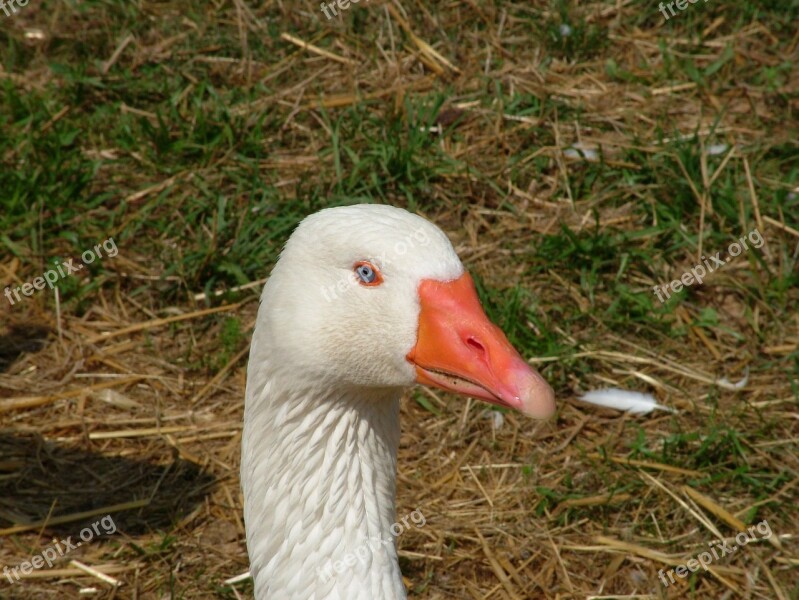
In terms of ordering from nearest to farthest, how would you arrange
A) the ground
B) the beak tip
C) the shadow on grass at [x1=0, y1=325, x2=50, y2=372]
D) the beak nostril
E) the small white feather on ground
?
the beak tip, the beak nostril, the ground, the small white feather on ground, the shadow on grass at [x1=0, y1=325, x2=50, y2=372]

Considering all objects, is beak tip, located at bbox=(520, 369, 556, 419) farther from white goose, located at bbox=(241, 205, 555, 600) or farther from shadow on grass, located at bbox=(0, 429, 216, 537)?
shadow on grass, located at bbox=(0, 429, 216, 537)

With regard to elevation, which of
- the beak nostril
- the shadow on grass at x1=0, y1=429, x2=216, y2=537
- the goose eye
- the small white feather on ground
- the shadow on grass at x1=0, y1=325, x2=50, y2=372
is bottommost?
the small white feather on ground

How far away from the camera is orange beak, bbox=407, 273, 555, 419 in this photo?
92.7 inches

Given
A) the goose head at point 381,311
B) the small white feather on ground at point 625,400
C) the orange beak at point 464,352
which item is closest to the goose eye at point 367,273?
the goose head at point 381,311

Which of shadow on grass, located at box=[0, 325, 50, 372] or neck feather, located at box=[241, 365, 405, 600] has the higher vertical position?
neck feather, located at box=[241, 365, 405, 600]

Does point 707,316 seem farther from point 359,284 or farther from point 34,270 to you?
point 34,270

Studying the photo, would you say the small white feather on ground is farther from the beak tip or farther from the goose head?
the beak tip

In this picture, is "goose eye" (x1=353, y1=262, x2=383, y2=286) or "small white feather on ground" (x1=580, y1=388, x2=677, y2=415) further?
"small white feather on ground" (x1=580, y1=388, x2=677, y2=415)

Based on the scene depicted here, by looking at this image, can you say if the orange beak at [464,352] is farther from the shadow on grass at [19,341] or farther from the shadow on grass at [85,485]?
the shadow on grass at [19,341]

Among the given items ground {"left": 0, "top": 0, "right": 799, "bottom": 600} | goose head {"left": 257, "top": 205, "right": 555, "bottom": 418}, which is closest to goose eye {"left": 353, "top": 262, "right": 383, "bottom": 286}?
goose head {"left": 257, "top": 205, "right": 555, "bottom": 418}

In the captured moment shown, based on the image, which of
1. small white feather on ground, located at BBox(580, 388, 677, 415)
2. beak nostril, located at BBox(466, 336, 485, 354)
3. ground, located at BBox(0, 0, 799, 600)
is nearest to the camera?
beak nostril, located at BBox(466, 336, 485, 354)

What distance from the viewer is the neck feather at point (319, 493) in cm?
263

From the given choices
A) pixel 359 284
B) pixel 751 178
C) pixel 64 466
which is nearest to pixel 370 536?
pixel 359 284

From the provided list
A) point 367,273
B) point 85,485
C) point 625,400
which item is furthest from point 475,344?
point 85,485
